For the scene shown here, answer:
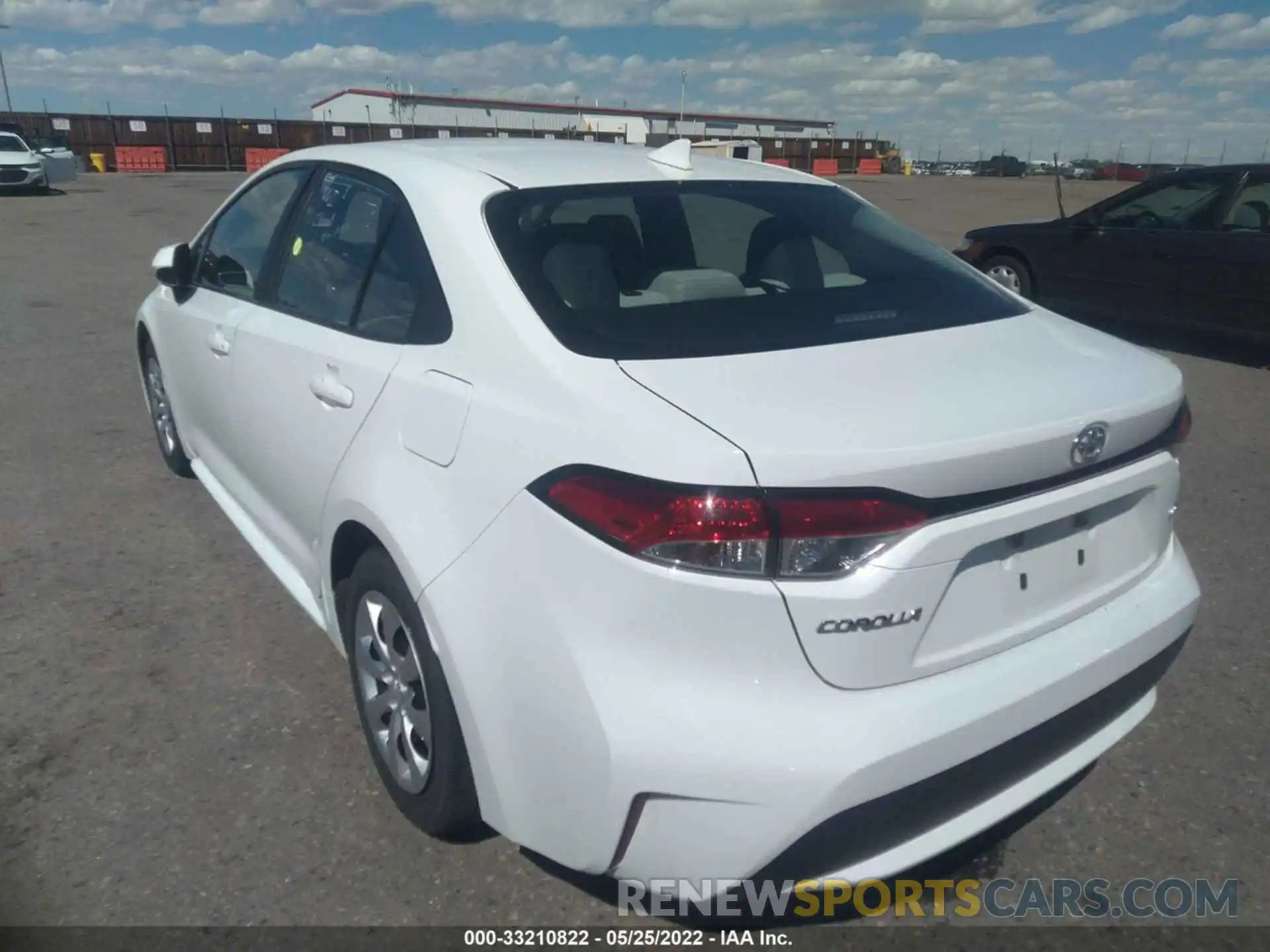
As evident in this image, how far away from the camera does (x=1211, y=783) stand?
279 centimetres

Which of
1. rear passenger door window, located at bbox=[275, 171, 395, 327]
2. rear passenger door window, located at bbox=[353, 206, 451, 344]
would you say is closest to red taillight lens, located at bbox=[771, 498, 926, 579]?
rear passenger door window, located at bbox=[353, 206, 451, 344]

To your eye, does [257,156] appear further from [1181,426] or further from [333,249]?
[1181,426]

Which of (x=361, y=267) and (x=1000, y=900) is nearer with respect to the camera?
(x=1000, y=900)

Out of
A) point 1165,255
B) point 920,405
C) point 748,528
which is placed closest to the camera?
point 748,528

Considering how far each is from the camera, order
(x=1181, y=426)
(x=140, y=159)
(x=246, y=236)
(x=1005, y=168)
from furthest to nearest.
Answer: (x=1005, y=168), (x=140, y=159), (x=246, y=236), (x=1181, y=426)

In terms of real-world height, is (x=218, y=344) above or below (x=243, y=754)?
above

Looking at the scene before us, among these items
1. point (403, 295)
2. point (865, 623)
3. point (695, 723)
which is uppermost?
point (403, 295)

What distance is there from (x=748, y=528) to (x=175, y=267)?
320 cm

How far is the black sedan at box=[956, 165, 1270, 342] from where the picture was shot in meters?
7.83

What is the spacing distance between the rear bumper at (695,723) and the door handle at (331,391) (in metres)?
0.77

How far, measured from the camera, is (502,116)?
64.8 m

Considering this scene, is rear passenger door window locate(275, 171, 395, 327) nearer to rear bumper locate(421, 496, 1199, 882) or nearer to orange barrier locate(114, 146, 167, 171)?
rear bumper locate(421, 496, 1199, 882)

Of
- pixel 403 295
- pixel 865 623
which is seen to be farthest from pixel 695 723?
pixel 403 295

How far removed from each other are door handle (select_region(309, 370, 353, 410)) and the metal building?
5745 cm
